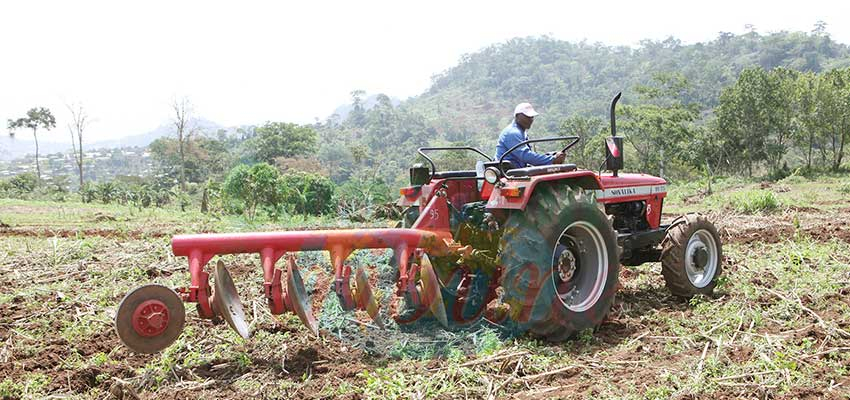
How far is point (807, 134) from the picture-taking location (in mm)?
32719

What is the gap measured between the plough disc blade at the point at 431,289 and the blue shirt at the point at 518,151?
1246mm

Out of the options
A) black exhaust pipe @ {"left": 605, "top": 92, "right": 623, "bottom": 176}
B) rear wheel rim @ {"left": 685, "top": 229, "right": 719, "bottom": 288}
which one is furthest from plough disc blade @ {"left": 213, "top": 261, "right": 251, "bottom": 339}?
rear wheel rim @ {"left": 685, "top": 229, "right": 719, "bottom": 288}

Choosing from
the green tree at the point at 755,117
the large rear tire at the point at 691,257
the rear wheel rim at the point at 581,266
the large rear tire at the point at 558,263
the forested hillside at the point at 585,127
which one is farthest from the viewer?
the green tree at the point at 755,117

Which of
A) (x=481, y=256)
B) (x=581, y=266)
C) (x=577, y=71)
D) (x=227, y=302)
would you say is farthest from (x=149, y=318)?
(x=577, y=71)

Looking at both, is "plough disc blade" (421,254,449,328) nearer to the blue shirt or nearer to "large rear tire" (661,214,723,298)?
the blue shirt

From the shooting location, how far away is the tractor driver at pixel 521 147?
5.37 m

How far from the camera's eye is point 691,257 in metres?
6.02

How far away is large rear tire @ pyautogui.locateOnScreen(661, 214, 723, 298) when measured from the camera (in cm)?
585

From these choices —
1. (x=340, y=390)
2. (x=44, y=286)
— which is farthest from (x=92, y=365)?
(x=44, y=286)

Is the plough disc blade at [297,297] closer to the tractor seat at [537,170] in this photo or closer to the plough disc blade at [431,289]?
the plough disc blade at [431,289]

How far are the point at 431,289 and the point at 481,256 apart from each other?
634mm

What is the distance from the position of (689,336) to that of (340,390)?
2.52 meters

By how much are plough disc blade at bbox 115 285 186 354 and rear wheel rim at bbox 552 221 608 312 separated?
106 inches

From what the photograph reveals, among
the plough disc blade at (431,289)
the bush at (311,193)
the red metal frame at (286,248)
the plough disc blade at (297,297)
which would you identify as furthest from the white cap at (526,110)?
the bush at (311,193)
